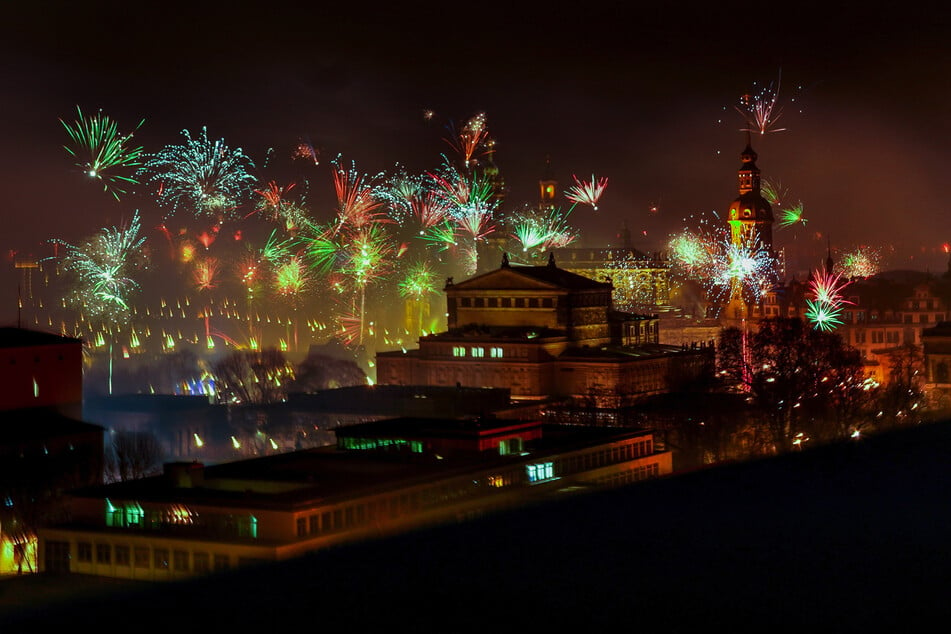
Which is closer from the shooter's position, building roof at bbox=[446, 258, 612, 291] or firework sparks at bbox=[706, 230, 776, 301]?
building roof at bbox=[446, 258, 612, 291]

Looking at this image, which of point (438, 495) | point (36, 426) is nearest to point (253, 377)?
point (36, 426)

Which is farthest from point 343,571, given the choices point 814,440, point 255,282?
point 255,282

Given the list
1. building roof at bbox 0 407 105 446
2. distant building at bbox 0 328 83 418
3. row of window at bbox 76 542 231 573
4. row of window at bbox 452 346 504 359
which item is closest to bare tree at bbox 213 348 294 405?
row of window at bbox 452 346 504 359

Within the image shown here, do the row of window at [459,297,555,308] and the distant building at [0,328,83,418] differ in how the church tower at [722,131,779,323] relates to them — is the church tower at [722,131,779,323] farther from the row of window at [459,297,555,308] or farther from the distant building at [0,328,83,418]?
the distant building at [0,328,83,418]

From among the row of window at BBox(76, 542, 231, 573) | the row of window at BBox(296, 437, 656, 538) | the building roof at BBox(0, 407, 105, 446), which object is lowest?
the row of window at BBox(76, 542, 231, 573)

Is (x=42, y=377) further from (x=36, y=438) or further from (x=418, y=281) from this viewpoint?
(x=418, y=281)
